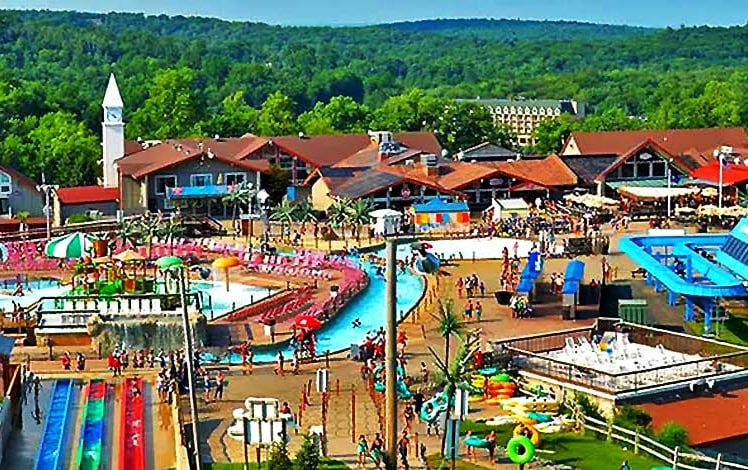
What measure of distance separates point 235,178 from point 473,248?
45.6 ft

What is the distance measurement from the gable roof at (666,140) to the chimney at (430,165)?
907 cm

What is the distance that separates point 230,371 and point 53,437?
18.5 feet

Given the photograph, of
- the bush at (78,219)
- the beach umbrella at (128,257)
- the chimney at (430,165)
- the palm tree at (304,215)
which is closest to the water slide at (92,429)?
the beach umbrella at (128,257)

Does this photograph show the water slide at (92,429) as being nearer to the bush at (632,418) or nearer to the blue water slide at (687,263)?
the bush at (632,418)

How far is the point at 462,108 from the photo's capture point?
82.8 m

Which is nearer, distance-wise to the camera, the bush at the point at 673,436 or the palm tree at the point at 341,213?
the bush at the point at 673,436

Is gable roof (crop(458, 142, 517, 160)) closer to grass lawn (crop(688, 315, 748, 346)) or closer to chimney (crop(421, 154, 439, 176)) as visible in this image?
chimney (crop(421, 154, 439, 176))

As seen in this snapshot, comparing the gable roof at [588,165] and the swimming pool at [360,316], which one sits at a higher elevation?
the gable roof at [588,165]

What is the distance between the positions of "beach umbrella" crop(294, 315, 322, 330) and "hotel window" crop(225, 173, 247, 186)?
24643mm

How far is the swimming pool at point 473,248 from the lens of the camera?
150 ft

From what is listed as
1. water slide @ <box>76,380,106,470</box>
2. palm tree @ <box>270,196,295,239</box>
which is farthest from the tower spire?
water slide @ <box>76,380,106,470</box>

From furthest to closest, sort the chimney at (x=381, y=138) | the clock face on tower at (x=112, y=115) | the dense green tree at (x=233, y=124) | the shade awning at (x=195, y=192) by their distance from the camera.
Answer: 1. the dense green tree at (x=233, y=124)
2. the chimney at (x=381, y=138)
3. the clock face on tower at (x=112, y=115)
4. the shade awning at (x=195, y=192)

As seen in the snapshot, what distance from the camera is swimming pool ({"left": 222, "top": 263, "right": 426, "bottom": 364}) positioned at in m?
31.4

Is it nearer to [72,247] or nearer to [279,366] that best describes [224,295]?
[72,247]
